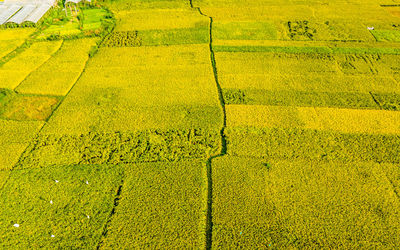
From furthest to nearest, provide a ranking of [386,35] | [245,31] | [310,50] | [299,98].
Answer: [245,31], [386,35], [310,50], [299,98]

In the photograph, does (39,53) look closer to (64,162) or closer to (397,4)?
(64,162)

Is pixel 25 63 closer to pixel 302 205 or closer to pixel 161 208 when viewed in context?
pixel 161 208

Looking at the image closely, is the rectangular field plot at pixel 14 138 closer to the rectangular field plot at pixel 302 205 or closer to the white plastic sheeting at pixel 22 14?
the rectangular field plot at pixel 302 205

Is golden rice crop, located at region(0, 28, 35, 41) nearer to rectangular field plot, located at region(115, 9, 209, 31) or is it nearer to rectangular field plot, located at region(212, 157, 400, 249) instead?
rectangular field plot, located at region(115, 9, 209, 31)

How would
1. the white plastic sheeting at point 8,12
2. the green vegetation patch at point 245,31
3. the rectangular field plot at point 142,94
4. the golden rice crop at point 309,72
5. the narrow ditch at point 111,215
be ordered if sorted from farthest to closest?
the white plastic sheeting at point 8,12
the green vegetation patch at point 245,31
the golden rice crop at point 309,72
the rectangular field plot at point 142,94
the narrow ditch at point 111,215

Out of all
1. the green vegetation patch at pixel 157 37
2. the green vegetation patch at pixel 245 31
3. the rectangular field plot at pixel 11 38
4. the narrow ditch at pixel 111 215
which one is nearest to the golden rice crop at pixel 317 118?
the narrow ditch at pixel 111 215

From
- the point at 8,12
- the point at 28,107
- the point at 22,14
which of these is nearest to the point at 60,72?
the point at 28,107

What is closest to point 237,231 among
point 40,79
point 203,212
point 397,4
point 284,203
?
point 203,212
